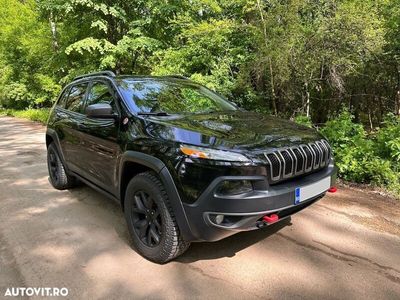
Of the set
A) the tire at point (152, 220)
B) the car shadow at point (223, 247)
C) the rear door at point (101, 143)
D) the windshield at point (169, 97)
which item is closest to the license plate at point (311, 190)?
the car shadow at point (223, 247)

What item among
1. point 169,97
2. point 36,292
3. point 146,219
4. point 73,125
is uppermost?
point 169,97

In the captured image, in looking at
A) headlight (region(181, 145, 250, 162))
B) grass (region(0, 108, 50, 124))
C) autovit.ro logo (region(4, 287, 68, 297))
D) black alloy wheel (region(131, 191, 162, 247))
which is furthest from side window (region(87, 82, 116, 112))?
grass (region(0, 108, 50, 124))

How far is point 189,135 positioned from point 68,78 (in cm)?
1218

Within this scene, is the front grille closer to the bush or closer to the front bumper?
the front bumper

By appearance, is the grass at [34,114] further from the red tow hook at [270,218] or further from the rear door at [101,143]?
the red tow hook at [270,218]

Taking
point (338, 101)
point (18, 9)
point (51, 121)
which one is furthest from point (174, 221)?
point (18, 9)

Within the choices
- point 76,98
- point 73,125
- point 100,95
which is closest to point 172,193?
point 100,95

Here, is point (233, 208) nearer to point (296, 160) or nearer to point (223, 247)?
point (296, 160)

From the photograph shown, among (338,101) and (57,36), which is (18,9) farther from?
(338,101)

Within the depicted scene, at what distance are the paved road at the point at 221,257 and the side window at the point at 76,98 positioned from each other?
1.24 meters

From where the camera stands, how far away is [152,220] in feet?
9.54

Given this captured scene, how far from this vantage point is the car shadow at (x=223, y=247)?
9.93 ft

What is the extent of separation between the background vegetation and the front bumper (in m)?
2.80

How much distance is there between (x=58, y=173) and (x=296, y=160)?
11.7ft
